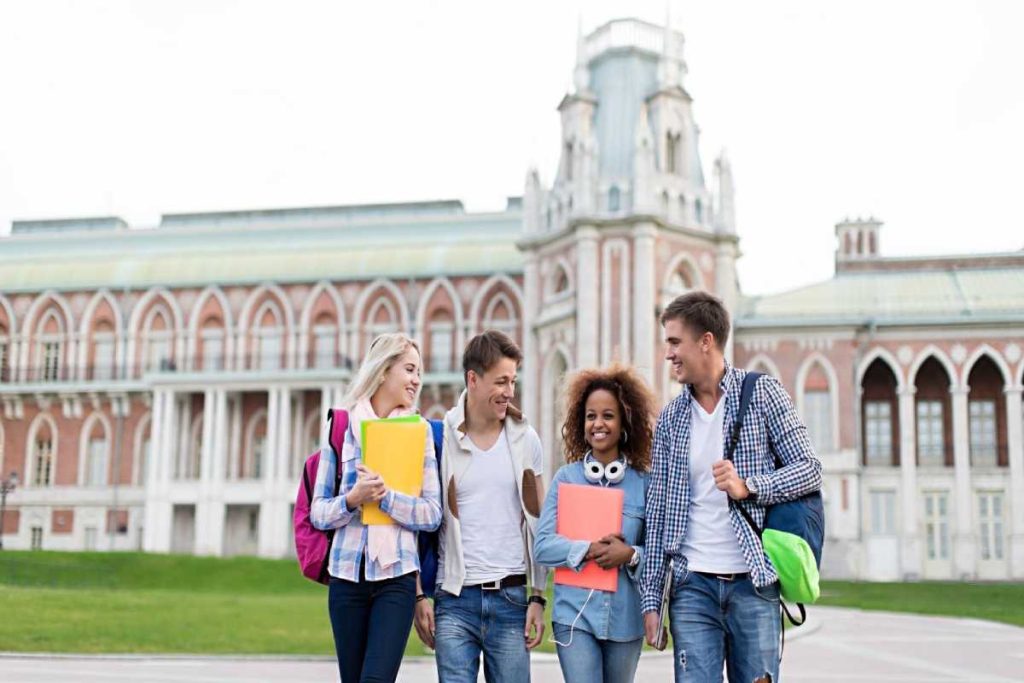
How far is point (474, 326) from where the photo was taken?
48188mm

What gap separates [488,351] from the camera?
609cm

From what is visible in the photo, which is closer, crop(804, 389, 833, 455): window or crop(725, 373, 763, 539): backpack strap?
crop(725, 373, 763, 539): backpack strap

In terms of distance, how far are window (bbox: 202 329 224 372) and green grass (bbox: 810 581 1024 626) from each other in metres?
26.4

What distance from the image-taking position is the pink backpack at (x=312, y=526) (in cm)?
598

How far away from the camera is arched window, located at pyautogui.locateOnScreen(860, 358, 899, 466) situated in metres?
40.9

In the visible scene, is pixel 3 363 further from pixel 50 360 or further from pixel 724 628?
pixel 724 628

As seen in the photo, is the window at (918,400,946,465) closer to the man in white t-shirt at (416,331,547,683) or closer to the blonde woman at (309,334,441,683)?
the man in white t-shirt at (416,331,547,683)

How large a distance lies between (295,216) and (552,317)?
19.5m

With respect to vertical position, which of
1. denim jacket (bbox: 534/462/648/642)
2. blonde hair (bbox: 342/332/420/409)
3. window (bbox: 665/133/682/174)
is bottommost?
denim jacket (bbox: 534/462/648/642)

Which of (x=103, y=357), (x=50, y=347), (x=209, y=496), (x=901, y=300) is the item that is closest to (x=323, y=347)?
(x=209, y=496)

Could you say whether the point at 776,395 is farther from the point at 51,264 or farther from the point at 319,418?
the point at 51,264


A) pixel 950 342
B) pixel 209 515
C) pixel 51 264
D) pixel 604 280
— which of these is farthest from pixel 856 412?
pixel 51 264

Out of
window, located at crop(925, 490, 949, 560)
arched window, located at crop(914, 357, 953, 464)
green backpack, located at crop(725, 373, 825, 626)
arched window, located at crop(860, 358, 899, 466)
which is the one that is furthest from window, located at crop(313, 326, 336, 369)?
green backpack, located at crop(725, 373, 825, 626)

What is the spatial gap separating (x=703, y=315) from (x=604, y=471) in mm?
926
